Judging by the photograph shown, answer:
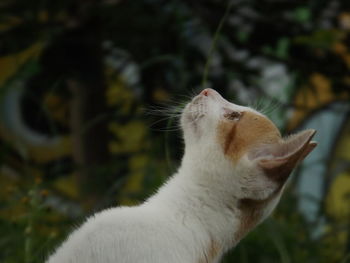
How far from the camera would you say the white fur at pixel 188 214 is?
1958mm

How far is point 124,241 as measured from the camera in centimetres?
198

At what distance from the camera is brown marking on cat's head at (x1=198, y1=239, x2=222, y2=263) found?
6.83 feet

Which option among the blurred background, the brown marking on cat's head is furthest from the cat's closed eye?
the blurred background

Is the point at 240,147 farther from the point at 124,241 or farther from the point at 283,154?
the point at 124,241

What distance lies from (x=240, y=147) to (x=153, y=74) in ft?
6.71

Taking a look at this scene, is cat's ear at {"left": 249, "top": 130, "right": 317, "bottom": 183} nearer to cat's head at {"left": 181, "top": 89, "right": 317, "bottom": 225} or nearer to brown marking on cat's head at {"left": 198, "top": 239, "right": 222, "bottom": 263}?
cat's head at {"left": 181, "top": 89, "right": 317, "bottom": 225}

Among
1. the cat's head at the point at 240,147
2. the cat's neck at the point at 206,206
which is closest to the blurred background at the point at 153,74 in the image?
the cat's head at the point at 240,147

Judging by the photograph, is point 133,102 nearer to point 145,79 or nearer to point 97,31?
point 145,79

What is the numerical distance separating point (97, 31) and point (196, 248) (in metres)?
2.06

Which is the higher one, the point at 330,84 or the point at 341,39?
the point at 341,39

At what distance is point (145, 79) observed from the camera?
13.9 feet

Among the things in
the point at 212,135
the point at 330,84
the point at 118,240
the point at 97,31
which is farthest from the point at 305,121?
the point at 118,240

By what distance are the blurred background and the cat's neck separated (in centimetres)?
115

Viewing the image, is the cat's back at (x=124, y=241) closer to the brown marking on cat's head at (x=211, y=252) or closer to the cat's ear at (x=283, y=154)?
the brown marking on cat's head at (x=211, y=252)
